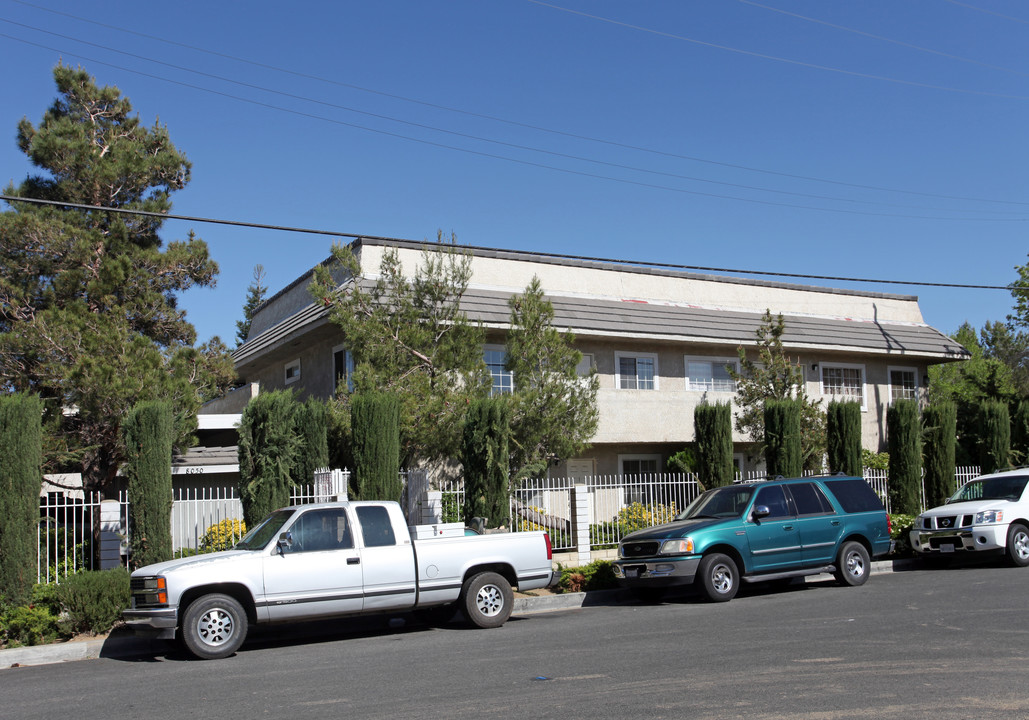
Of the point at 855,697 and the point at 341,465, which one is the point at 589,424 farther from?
the point at 855,697

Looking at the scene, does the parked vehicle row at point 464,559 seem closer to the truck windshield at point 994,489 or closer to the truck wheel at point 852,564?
the truck wheel at point 852,564

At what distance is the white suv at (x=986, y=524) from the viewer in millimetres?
16891

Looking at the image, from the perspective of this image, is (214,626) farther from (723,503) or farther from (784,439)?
(784,439)

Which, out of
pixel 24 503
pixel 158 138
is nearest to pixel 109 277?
pixel 158 138

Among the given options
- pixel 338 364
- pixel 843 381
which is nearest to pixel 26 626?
pixel 338 364

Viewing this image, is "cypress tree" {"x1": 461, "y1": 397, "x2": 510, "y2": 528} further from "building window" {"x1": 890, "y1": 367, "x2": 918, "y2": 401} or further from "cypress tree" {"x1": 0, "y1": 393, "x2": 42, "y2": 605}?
"building window" {"x1": 890, "y1": 367, "x2": 918, "y2": 401}

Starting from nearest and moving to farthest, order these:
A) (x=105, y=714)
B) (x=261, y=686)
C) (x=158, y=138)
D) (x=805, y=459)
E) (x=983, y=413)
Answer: (x=105, y=714) → (x=261, y=686) → (x=158, y=138) → (x=805, y=459) → (x=983, y=413)

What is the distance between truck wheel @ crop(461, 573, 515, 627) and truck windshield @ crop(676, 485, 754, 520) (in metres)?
4.11

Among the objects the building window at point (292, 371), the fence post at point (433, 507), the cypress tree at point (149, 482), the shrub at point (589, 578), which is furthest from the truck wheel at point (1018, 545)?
the building window at point (292, 371)

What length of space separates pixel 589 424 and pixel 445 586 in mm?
7434

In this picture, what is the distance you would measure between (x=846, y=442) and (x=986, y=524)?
A: 4.44 m

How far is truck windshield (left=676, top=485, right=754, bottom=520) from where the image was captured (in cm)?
1478

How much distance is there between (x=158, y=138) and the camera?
20.1m

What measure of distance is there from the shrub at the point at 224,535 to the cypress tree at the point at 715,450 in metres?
9.69
